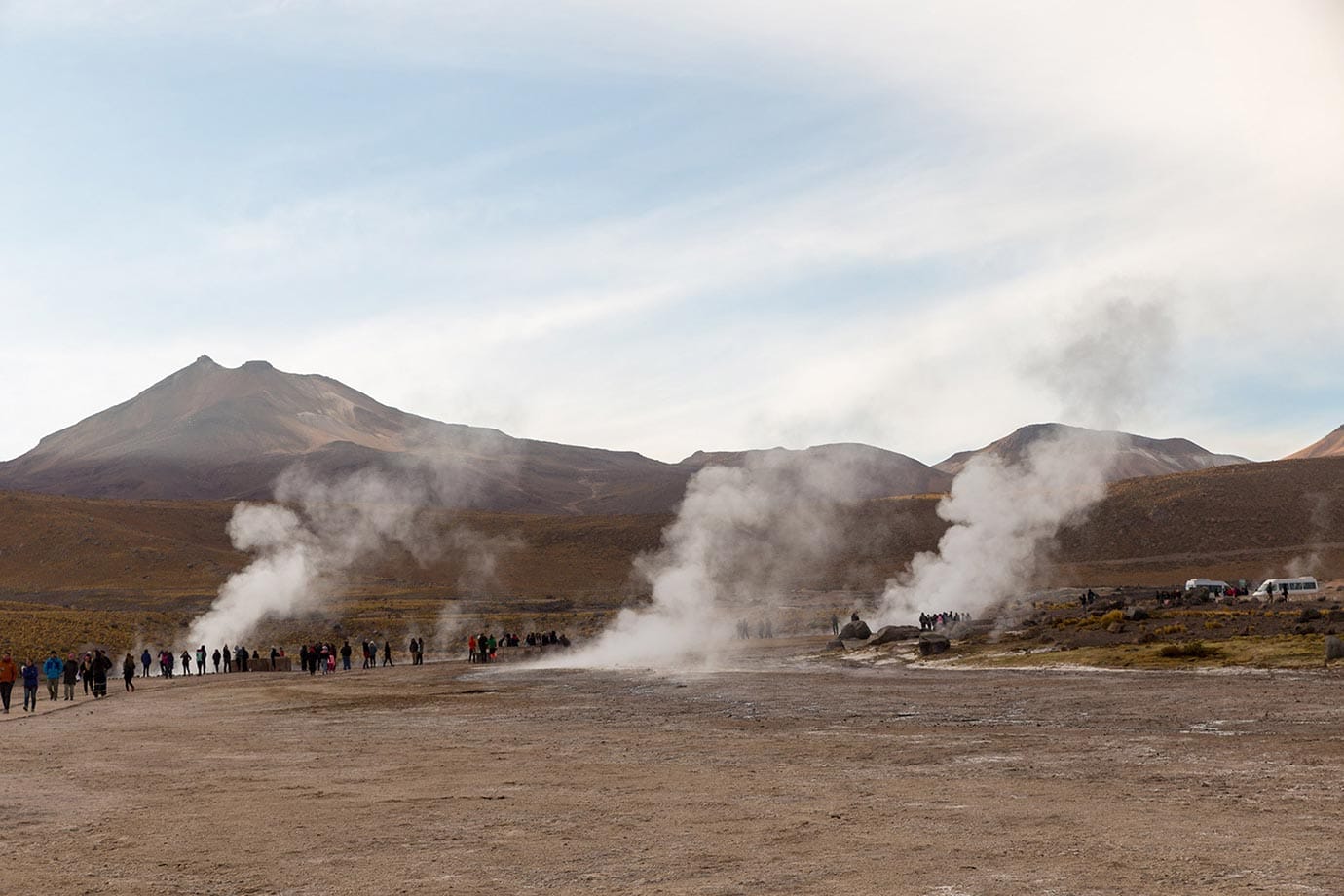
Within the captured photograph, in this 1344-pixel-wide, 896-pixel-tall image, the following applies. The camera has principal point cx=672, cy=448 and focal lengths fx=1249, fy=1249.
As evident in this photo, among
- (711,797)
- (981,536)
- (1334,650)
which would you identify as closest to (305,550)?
(981,536)

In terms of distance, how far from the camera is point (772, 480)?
158500 mm

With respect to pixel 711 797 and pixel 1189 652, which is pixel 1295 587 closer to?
pixel 1189 652

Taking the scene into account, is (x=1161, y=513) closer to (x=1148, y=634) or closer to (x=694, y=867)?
(x=1148, y=634)

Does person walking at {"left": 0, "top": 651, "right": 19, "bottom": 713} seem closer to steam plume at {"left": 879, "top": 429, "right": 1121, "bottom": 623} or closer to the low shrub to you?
the low shrub

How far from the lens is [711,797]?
15.4 meters

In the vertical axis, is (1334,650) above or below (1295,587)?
below

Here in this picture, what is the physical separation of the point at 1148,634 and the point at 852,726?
2605 cm

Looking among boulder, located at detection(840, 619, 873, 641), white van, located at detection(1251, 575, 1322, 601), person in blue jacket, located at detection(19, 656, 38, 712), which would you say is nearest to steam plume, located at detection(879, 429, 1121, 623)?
white van, located at detection(1251, 575, 1322, 601)

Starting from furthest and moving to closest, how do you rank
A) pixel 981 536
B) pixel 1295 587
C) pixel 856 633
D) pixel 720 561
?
pixel 720 561
pixel 1295 587
pixel 981 536
pixel 856 633

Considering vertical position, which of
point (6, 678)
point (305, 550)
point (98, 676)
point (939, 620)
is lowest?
point (939, 620)

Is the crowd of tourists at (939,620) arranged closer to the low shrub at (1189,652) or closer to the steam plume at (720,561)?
the steam plume at (720,561)

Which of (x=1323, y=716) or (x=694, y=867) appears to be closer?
(x=694, y=867)

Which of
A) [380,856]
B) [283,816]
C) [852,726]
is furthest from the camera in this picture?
[852,726]

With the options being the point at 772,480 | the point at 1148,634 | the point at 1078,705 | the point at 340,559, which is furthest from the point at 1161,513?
the point at 1078,705
